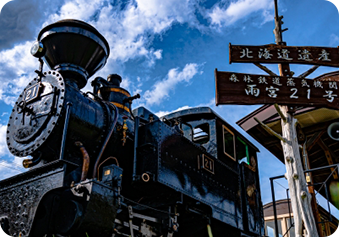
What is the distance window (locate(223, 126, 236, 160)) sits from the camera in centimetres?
706

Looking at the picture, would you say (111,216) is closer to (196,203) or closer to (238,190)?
(196,203)

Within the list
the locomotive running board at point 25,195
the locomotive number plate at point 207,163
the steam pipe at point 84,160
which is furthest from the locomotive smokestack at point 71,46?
the locomotive number plate at point 207,163

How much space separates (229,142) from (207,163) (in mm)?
1330

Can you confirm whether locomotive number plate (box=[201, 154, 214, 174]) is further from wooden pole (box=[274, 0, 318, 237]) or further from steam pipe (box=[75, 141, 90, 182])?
steam pipe (box=[75, 141, 90, 182])

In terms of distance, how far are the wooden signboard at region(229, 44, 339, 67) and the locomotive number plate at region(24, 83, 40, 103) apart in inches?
110

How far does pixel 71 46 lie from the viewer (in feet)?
18.7

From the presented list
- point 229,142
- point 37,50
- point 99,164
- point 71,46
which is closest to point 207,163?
point 229,142

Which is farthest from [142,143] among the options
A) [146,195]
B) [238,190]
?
[238,190]

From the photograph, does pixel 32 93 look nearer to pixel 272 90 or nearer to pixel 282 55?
Answer: pixel 272 90

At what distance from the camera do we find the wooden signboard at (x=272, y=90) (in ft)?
15.2

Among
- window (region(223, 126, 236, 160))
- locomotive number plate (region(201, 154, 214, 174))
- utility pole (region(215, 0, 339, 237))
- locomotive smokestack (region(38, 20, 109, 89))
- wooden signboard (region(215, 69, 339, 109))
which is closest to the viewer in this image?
utility pole (region(215, 0, 339, 237))

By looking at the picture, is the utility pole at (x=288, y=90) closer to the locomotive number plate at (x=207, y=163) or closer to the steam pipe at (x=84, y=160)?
the locomotive number plate at (x=207, y=163)

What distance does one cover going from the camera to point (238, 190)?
7.06m

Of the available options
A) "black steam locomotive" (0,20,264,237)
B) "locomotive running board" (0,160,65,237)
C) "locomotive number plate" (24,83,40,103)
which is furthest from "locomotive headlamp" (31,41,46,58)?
"locomotive running board" (0,160,65,237)
